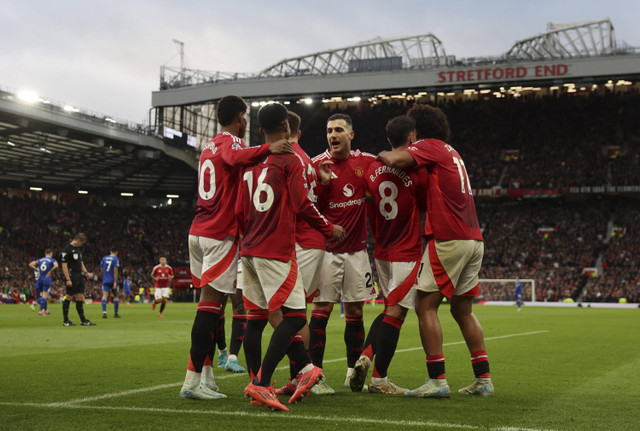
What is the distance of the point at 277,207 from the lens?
17.9 feet

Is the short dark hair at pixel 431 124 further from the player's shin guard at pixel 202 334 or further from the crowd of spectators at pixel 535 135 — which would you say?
the crowd of spectators at pixel 535 135

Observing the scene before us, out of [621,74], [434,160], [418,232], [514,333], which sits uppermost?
[621,74]

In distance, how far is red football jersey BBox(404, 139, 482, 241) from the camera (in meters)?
6.04

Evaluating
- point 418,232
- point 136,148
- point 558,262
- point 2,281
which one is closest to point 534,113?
point 558,262

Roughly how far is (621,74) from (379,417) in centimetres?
4214

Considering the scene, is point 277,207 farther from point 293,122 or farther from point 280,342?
point 293,122

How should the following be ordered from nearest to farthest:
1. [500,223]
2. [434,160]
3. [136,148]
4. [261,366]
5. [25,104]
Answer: [261,366], [434,160], [25,104], [136,148], [500,223]

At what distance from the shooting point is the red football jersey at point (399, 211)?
6332 mm

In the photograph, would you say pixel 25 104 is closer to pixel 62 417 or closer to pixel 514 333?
pixel 514 333

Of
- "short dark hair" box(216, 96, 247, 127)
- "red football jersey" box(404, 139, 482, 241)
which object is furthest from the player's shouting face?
"short dark hair" box(216, 96, 247, 127)

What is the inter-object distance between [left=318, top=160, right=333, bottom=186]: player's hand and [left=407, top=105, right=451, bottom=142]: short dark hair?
0.91 meters

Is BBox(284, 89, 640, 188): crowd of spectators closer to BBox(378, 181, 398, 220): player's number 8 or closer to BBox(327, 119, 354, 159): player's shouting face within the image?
BBox(327, 119, 354, 159): player's shouting face

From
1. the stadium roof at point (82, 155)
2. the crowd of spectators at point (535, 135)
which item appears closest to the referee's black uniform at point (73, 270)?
the stadium roof at point (82, 155)

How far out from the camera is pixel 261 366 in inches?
207
